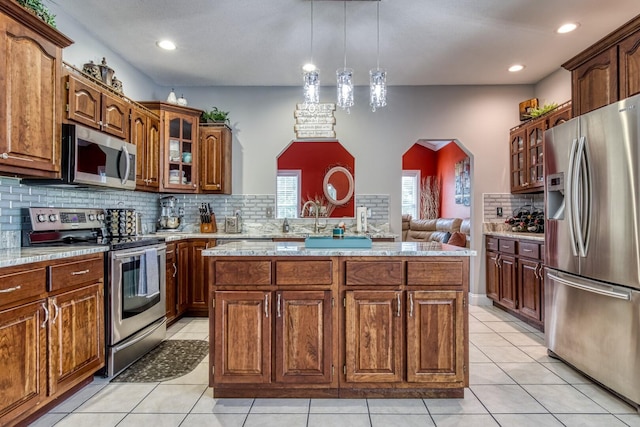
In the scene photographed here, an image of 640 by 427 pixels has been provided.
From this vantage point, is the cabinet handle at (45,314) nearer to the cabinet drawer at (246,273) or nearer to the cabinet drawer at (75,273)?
the cabinet drawer at (75,273)

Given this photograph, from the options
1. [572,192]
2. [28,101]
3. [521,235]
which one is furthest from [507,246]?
[28,101]

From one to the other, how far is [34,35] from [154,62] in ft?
5.95

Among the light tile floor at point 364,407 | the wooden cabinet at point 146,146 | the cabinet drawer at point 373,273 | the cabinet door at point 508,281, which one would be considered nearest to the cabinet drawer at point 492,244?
the cabinet door at point 508,281

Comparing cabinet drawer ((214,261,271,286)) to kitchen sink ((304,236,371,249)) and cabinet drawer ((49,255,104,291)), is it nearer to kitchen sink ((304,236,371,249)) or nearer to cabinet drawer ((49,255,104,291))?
kitchen sink ((304,236,371,249))

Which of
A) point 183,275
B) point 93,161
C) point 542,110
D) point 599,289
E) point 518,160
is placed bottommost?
point 183,275

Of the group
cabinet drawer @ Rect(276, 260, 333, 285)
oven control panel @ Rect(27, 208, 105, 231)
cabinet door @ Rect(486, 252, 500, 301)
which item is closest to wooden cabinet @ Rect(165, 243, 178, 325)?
oven control panel @ Rect(27, 208, 105, 231)

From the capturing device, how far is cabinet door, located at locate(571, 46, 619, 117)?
100 inches

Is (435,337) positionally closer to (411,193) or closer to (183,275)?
(183,275)

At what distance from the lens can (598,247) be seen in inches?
94.1

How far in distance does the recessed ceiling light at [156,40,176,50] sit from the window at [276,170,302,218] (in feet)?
11.7

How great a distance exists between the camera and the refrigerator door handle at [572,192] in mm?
2557

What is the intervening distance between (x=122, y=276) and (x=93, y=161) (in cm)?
91

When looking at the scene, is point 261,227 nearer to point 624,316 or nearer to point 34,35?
point 34,35

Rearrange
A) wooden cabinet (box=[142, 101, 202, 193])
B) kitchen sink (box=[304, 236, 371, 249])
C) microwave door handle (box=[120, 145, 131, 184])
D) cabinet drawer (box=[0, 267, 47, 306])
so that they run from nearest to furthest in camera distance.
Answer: cabinet drawer (box=[0, 267, 47, 306]), kitchen sink (box=[304, 236, 371, 249]), microwave door handle (box=[120, 145, 131, 184]), wooden cabinet (box=[142, 101, 202, 193])
